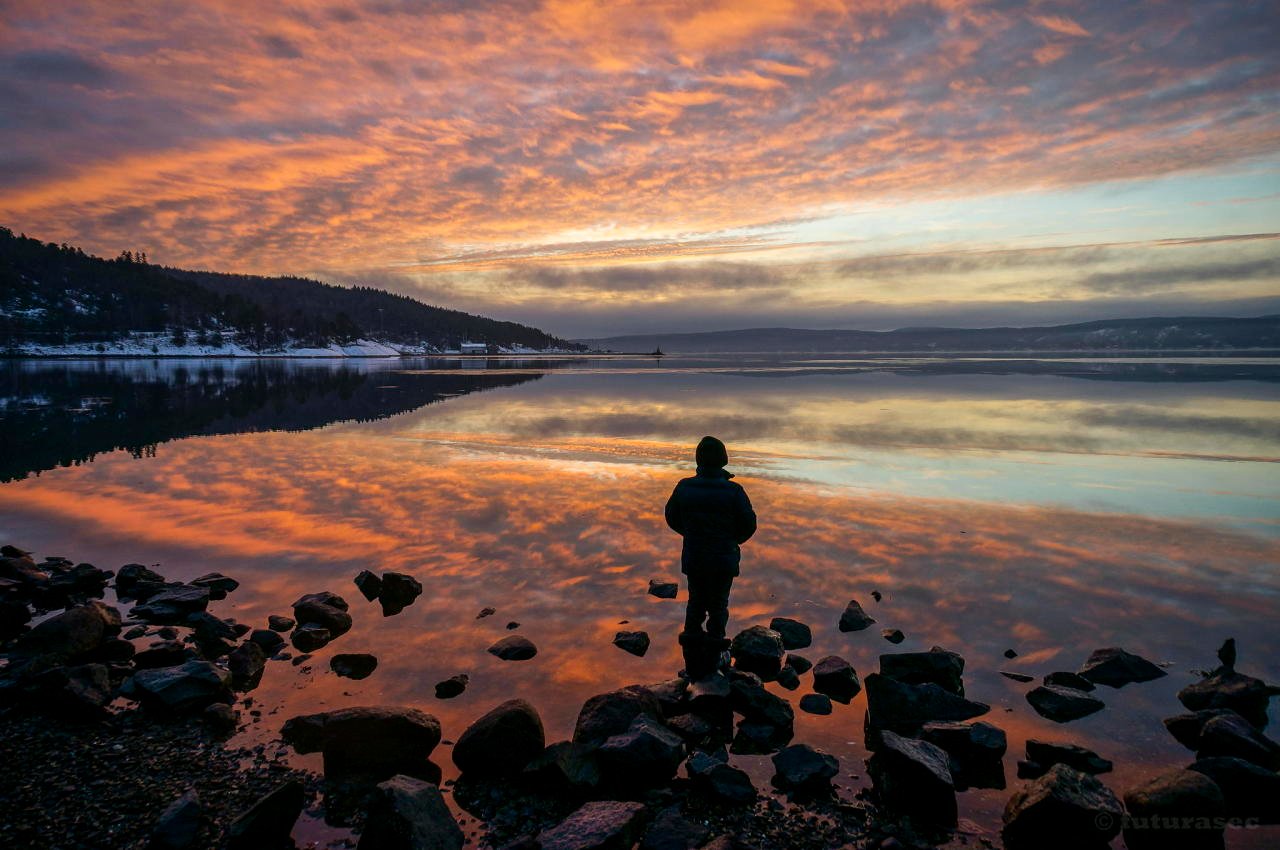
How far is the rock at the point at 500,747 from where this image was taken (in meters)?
7.11

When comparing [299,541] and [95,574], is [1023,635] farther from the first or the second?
[95,574]

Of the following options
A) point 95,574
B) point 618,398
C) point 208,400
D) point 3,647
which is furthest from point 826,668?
point 208,400

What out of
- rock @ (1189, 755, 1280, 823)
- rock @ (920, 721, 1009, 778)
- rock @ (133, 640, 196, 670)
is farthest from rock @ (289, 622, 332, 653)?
rock @ (1189, 755, 1280, 823)

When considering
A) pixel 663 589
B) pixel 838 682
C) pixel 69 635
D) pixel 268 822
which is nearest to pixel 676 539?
pixel 663 589

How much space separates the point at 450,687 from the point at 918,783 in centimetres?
589

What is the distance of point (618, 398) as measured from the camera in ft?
186

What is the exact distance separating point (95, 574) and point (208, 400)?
156 feet

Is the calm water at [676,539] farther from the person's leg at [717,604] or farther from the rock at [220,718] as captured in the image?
the person's leg at [717,604]

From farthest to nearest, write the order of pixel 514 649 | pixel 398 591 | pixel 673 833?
pixel 398 591
pixel 514 649
pixel 673 833

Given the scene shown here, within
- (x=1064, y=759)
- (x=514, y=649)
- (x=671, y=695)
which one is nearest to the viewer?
(x=1064, y=759)

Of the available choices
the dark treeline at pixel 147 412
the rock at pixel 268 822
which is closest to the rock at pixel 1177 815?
the rock at pixel 268 822

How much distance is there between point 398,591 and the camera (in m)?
12.1

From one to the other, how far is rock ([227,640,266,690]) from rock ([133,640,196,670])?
733 millimetres

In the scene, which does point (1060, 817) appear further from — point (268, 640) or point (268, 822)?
point (268, 640)
